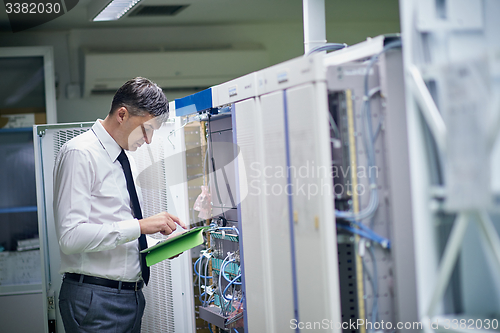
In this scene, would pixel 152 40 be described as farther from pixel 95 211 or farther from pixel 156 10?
pixel 95 211

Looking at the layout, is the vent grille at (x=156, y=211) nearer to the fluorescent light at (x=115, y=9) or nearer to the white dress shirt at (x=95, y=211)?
the white dress shirt at (x=95, y=211)

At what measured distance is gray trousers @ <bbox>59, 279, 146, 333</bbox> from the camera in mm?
1772

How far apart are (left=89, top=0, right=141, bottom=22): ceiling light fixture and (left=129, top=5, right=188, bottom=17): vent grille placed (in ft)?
1.45

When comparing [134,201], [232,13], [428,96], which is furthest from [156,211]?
[232,13]

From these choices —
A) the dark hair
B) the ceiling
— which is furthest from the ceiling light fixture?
the dark hair

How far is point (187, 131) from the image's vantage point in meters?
2.47

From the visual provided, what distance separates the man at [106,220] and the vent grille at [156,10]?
6.53 ft

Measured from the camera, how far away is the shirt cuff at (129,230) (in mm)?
1720

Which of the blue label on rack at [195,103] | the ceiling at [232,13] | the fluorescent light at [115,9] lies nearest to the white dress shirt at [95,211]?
the blue label on rack at [195,103]

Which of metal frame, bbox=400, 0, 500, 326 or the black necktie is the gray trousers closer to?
the black necktie

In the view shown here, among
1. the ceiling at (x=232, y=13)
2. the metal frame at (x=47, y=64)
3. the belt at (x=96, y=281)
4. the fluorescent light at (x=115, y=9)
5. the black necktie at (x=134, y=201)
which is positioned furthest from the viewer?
the ceiling at (x=232, y=13)

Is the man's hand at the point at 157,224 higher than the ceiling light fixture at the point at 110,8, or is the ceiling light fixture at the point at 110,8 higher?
the ceiling light fixture at the point at 110,8

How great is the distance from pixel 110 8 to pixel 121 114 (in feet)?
4.74

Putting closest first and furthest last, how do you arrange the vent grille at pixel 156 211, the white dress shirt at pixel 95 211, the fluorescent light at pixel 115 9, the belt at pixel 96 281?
the white dress shirt at pixel 95 211 < the belt at pixel 96 281 < the vent grille at pixel 156 211 < the fluorescent light at pixel 115 9
